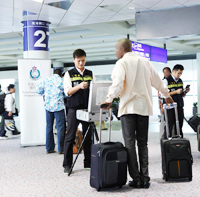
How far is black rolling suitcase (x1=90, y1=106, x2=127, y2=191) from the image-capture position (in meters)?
2.95

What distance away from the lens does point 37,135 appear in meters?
6.42

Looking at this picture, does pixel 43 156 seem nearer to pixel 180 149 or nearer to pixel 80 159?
pixel 80 159

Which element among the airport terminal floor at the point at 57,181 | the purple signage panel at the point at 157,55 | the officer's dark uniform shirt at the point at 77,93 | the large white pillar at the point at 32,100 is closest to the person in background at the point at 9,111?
the large white pillar at the point at 32,100

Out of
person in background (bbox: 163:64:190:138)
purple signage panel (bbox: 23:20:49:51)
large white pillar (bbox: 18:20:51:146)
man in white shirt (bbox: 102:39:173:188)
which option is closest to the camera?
man in white shirt (bbox: 102:39:173:188)

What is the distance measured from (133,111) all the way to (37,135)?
3793 millimetres

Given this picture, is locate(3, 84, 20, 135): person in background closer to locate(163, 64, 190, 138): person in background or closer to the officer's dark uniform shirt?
locate(163, 64, 190, 138): person in background

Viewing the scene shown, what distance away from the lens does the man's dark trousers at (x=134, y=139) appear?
3.11 meters

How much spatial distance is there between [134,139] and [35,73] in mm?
3736

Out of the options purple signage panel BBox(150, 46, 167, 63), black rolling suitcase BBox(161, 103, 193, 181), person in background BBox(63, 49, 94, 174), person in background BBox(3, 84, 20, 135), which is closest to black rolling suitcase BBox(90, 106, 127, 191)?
black rolling suitcase BBox(161, 103, 193, 181)

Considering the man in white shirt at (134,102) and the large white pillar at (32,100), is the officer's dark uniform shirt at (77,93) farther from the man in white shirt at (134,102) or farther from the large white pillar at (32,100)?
the large white pillar at (32,100)

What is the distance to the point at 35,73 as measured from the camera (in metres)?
6.33

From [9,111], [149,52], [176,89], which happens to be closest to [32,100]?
[9,111]

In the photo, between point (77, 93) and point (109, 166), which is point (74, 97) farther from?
point (109, 166)

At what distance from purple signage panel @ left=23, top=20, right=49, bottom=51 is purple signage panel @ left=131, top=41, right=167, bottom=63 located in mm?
2935
